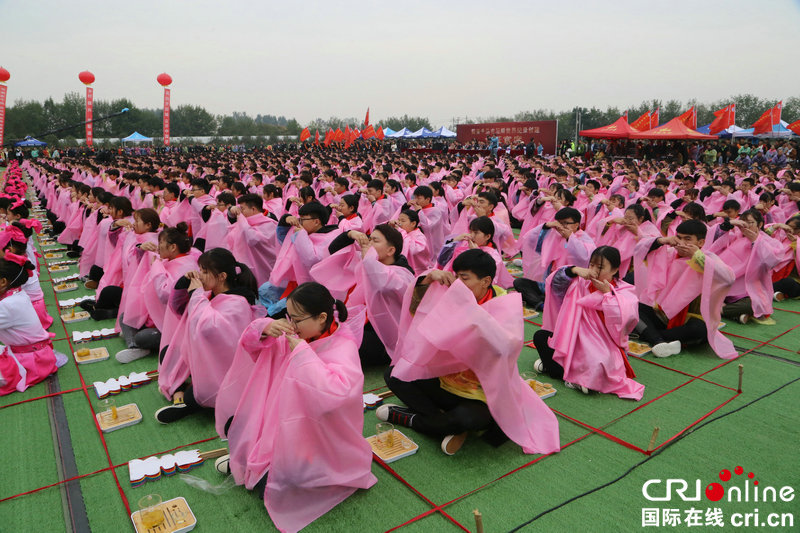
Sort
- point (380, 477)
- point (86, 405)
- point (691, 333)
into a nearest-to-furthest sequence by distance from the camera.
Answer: point (380, 477)
point (86, 405)
point (691, 333)

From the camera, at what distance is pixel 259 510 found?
8.70ft

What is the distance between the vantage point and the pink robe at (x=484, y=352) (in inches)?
111

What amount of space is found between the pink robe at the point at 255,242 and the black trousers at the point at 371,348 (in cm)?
220

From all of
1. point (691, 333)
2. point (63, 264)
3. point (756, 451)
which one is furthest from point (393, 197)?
point (756, 451)

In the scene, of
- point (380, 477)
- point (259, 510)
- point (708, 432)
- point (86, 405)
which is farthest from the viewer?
point (86, 405)

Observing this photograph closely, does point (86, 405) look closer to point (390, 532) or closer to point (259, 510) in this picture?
point (259, 510)

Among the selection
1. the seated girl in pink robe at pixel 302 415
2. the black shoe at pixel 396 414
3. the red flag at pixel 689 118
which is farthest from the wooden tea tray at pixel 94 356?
the red flag at pixel 689 118

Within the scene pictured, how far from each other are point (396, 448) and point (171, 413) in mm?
1568

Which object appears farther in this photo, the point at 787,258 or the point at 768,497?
the point at 787,258

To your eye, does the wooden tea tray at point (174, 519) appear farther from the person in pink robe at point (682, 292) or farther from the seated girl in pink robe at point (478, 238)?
the person in pink robe at point (682, 292)

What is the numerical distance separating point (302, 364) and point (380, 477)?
3.20 ft

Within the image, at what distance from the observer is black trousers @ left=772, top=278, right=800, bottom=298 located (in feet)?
20.0

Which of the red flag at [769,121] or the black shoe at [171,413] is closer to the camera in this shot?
the black shoe at [171,413]

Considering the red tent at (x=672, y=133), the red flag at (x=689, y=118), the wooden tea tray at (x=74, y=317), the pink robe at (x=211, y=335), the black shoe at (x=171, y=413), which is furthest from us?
the red flag at (x=689, y=118)
